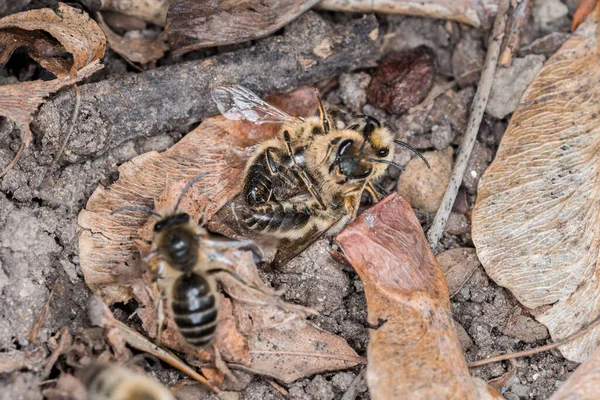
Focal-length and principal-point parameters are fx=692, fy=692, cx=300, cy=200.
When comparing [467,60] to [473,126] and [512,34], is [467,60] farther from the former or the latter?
[473,126]

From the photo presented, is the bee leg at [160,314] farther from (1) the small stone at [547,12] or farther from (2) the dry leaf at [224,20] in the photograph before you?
(1) the small stone at [547,12]

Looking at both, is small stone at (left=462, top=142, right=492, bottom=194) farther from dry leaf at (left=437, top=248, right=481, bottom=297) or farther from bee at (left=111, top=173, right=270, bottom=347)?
bee at (left=111, top=173, right=270, bottom=347)

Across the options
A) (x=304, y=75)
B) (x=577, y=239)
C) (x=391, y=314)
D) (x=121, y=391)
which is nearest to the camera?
(x=121, y=391)

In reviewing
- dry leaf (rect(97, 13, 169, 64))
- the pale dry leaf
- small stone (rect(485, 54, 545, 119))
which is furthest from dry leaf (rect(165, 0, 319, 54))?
small stone (rect(485, 54, 545, 119))

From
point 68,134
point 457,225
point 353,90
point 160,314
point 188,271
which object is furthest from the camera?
point 353,90

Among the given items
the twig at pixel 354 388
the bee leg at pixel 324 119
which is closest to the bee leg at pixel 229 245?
the twig at pixel 354 388

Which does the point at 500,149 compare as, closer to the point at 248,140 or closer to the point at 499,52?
the point at 499,52

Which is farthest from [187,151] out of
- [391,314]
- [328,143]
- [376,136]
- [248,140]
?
[391,314]

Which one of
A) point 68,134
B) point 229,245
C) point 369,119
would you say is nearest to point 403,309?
point 229,245
